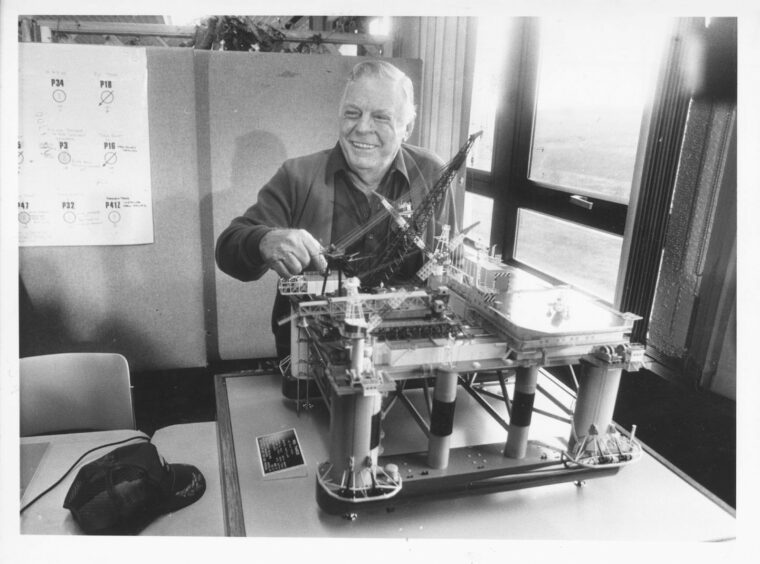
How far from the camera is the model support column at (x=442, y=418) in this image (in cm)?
136

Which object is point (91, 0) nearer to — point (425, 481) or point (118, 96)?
point (118, 96)

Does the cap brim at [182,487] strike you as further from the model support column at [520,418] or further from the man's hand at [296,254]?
the model support column at [520,418]

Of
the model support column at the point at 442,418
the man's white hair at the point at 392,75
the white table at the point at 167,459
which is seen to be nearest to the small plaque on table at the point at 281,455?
the white table at the point at 167,459

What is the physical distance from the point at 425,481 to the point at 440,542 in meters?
0.18

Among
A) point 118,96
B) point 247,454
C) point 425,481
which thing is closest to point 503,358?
point 425,481

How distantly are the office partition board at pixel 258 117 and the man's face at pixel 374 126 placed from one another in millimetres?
325

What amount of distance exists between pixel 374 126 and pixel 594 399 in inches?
54.0

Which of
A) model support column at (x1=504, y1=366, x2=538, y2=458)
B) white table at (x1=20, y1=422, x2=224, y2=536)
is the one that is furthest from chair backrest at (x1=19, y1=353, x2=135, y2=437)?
model support column at (x1=504, y1=366, x2=538, y2=458)

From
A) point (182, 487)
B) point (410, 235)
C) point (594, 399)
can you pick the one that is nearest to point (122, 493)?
point (182, 487)

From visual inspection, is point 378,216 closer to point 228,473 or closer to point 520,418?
point 520,418

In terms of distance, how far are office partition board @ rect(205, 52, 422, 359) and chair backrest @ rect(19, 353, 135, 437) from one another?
113 cm

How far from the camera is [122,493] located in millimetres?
1375

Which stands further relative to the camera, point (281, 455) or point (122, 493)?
point (281, 455)

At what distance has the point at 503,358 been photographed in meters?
1.42
